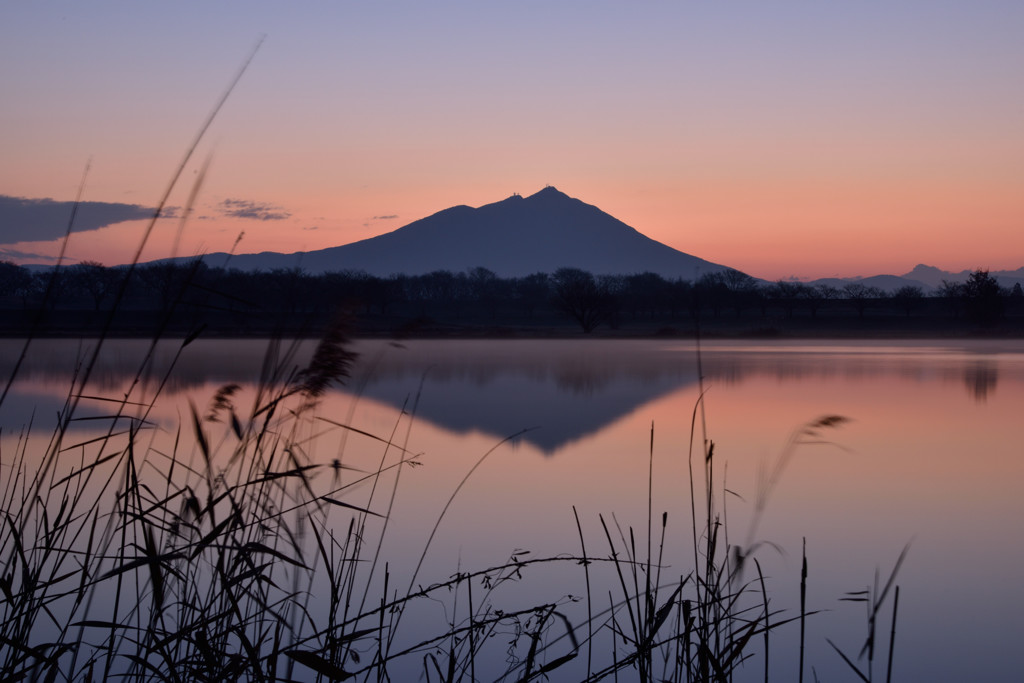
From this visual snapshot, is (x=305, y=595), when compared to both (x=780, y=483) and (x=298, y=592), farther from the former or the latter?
(x=780, y=483)

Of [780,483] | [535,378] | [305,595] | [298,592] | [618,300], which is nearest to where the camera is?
[298,592]

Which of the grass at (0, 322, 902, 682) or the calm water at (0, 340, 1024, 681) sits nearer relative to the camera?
the grass at (0, 322, 902, 682)

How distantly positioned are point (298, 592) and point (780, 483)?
512 cm

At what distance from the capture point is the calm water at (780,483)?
3.71 metres

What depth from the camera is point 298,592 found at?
5.75ft

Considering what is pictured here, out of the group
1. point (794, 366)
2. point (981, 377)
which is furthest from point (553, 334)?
point (981, 377)

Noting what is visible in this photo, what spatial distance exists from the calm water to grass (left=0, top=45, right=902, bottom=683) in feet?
0.69

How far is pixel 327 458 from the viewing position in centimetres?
678

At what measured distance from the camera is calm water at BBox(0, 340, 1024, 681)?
3.71 meters

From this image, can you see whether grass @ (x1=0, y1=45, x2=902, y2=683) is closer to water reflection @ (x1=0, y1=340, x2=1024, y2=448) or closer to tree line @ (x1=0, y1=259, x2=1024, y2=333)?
water reflection @ (x1=0, y1=340, x2=1024, y2=448)

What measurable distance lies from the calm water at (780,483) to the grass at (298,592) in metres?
0.21

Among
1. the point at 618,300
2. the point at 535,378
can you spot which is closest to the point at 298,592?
the point at 535,378

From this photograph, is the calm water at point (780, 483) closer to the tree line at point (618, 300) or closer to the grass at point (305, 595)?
the grass at point (305, 595)

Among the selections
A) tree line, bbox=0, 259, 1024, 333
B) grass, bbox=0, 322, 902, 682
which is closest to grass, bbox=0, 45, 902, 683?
grass, bbox=0, 322, 902, 682
